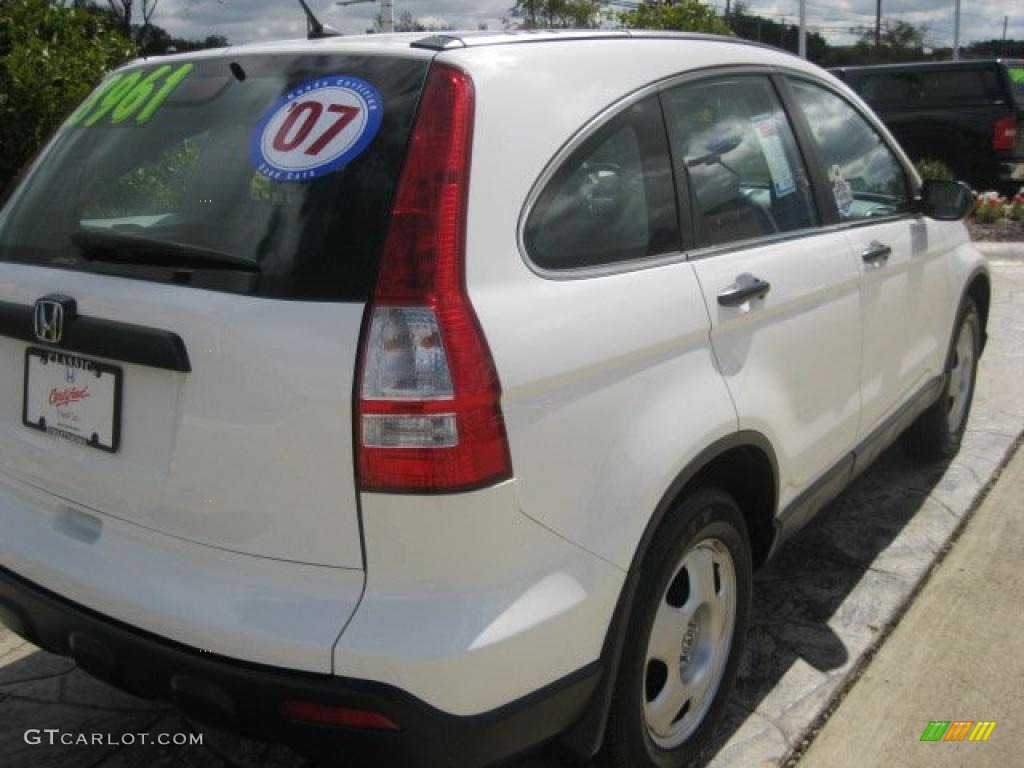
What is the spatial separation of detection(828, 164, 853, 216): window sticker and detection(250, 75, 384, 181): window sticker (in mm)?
1927

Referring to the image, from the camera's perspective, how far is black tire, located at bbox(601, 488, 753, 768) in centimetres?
230

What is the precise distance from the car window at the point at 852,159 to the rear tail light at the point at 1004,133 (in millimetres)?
10855

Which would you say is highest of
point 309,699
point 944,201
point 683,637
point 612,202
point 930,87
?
point 930,87

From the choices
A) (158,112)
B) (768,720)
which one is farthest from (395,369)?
(768,720)

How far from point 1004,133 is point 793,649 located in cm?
1224

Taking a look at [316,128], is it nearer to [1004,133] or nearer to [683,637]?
[683,637]

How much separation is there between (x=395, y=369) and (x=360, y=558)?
350 millimetres

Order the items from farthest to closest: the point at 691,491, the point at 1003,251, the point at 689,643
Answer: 1. the point at 1003,251
2. the point at 689,643
3. the point at 691,491

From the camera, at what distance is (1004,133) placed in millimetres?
13453

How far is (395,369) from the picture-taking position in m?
1.86

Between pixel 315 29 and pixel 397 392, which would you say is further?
pixel 315 29

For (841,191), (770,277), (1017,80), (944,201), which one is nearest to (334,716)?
(770,277)

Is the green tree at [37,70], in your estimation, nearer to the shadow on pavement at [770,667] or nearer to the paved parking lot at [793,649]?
the paved parking lot at [793,649]

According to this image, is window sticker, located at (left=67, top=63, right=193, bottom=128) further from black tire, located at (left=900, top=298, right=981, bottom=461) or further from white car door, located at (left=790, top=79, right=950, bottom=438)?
black tire, located at (left=900, top=298, right=981, bottom=461)
